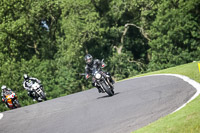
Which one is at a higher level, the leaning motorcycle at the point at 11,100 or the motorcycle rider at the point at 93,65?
the motorcycle rider at the point at 93,65

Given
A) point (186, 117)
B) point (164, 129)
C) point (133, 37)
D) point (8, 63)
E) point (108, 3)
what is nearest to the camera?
point (164, 129)

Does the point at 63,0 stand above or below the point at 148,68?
above

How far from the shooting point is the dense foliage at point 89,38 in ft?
133

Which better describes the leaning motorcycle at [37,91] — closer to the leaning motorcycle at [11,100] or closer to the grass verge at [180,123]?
the leaning motorcycle at [11,100]

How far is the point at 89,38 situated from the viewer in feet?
135

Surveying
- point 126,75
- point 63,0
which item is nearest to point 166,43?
point 126,75

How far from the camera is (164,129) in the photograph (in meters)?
5.88

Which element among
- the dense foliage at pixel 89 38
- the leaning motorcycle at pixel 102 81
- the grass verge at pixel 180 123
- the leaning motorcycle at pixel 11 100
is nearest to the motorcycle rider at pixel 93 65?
the leaning motorcycle at pixel 102 81

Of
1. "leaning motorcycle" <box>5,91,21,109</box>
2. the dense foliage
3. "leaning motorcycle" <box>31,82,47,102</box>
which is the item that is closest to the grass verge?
"leaning motorcycle" <box>31,82,47,102</box>

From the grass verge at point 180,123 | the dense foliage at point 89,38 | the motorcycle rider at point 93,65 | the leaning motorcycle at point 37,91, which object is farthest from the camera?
the dense foliage at point 89,38

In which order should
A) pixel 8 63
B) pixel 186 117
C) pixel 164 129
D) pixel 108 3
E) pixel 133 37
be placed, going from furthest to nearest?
pixel 133 37 < pixel 108 3 < pixel 8 63 < pixel 186 117 < pixel 164 129

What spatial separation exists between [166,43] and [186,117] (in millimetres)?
35610

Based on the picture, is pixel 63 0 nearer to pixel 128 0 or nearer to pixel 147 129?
pixel 128 0

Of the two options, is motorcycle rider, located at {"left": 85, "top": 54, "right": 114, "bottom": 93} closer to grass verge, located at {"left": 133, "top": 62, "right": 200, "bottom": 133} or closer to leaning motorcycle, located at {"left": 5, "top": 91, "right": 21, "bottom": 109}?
grass verge, located at {"left": 133, "top": 62, "right": 200, "bottom": 133}
